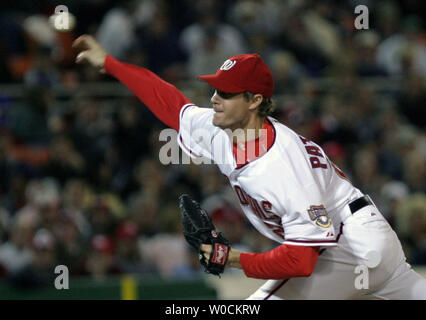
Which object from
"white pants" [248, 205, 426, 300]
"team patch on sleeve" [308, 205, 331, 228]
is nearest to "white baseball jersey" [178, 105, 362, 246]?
"team patch on sleeve" [308, 205, 331, 228]

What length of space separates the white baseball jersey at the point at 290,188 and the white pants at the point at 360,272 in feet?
0.38

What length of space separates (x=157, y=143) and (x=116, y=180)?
0.54m

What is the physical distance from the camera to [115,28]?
27.3ft

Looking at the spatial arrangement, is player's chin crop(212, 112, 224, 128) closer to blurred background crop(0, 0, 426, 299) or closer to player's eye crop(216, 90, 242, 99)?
player's eye crop(216, 90, 242, 99)

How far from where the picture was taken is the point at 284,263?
334cm

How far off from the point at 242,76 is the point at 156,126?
3929 mm

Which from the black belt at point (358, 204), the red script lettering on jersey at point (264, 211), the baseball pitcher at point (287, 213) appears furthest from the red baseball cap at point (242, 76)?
the black belt at point (358, 204)

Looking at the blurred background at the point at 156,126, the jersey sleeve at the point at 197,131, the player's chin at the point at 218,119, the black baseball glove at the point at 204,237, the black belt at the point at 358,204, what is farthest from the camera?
the blurred background at the point at 156,126

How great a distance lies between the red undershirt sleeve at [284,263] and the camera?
332 cm

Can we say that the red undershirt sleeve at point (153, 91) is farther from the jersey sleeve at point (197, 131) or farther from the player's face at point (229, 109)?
the player's face at point (229, 109)

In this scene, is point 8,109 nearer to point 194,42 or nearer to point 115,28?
point 115,28

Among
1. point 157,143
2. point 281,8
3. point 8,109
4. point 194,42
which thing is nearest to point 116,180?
point 157,143

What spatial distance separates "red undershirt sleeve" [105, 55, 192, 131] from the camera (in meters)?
4.02
